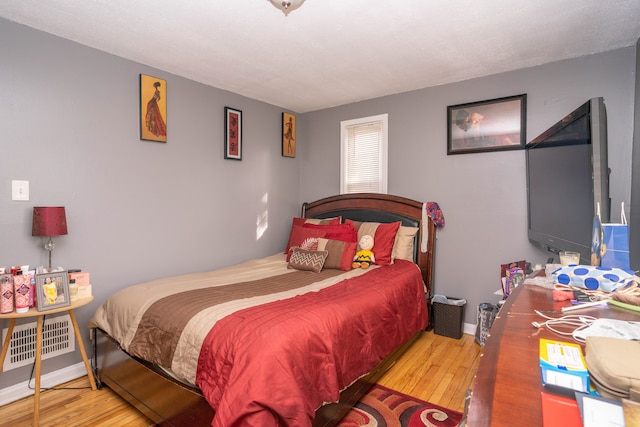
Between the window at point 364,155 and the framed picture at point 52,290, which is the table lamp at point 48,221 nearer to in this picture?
the framed picture at point 52,290

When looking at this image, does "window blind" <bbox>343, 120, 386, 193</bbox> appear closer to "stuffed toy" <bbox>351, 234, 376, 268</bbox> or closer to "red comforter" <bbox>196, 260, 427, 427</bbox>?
"stuffed toy" <bbox>351, 234, 376, 268</bbox>

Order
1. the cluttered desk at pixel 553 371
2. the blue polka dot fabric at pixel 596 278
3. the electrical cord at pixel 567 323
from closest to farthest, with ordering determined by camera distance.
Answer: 1. the cluttered desk at pixel 553 371
2. the electrical cord at pixel 567 323
3. the blue polka dot fabric at pixel 596 278

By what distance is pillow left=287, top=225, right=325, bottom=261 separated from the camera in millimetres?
3213

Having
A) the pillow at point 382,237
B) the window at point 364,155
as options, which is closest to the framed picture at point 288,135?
the window at point 364,155

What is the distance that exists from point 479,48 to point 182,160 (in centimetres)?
264

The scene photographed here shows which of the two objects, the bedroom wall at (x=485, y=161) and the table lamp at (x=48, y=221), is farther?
the bedroom wall at (x=485, y=161)

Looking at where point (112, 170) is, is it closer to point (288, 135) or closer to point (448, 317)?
point (288, 135)

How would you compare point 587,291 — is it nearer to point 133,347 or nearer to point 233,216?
point 133,347

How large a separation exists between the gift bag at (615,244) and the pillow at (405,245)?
1.86 m

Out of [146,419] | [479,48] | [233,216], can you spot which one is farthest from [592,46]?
[146,419]

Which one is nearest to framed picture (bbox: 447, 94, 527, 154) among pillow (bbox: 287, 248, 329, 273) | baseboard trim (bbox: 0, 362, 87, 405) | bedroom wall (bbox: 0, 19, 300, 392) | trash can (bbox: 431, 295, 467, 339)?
trash can (bbox: 431, 295, 467, 339)

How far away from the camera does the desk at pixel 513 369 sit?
63cm

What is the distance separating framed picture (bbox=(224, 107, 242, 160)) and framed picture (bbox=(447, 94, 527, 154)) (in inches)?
84.1

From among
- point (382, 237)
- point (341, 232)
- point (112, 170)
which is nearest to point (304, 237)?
point (341, 232)
